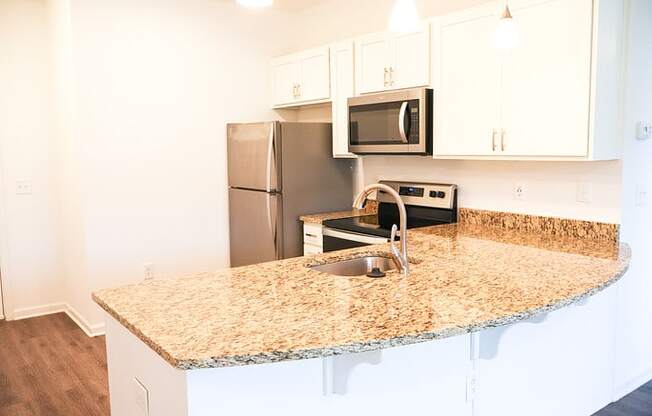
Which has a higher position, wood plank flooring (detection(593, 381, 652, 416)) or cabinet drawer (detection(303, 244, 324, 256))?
cabinet drawer (detection(303, 244, 324, 256))

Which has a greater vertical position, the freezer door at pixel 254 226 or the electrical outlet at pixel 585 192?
the electrical outlet at pixel 585 192

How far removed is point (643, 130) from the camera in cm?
→ 278

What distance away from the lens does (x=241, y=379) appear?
4.77 ft

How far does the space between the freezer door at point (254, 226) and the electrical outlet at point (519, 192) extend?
167 cm

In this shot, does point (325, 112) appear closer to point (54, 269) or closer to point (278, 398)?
point (54, 269)

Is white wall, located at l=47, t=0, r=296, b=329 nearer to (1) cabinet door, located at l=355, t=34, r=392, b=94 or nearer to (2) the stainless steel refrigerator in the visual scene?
(2) the stainless steel refrigerator

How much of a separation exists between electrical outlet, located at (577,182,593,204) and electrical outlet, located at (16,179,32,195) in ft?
13.4

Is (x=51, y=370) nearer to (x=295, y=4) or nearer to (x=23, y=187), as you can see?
(x=23, y=187)

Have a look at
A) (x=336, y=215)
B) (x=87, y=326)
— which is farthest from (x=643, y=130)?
(x=87, y=326)

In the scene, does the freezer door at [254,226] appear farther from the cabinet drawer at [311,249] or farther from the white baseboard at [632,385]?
the white baseboard at [632,385]

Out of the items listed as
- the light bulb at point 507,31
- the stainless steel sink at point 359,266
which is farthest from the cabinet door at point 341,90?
the light bulb at point 507,31

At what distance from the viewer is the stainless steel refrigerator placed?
3906mm

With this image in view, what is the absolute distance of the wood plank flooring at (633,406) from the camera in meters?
2.74

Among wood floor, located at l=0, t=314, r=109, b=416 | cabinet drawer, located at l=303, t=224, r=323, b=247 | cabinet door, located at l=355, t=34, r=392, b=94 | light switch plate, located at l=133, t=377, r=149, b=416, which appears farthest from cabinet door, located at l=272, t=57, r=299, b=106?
light switch plate, located at l=133, t=377, r=149, b=416
